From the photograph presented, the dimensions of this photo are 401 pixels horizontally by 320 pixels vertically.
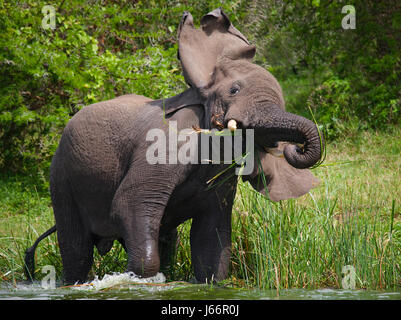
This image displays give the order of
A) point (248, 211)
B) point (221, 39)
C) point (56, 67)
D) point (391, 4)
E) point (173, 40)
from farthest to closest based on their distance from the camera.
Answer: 1. point (391, 4)
2. point (173, 40)
3. point (56, 67)
4. point (248, 211)
5. point (221, 39)

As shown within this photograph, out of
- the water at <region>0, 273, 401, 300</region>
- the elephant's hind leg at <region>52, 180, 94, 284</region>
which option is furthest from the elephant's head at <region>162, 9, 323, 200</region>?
the elephant's hind leg at <region>52, 180, 94, 284</region>

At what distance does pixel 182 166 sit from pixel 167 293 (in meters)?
0.90

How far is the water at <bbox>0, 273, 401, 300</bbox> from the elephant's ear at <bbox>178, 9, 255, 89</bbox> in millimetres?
1475

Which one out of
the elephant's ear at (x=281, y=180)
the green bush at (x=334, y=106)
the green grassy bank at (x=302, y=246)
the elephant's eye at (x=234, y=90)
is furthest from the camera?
the green bush at (x=334, y=106)

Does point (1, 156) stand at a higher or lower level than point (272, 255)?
higher

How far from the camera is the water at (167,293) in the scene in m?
5.06

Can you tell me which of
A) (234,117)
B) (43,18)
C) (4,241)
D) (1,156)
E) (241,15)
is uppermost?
(241,15)

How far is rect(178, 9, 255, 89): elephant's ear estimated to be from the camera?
550 centimetres

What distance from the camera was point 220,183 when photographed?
5293 millimetres

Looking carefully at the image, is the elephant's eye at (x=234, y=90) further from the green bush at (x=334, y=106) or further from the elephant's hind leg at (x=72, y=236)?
the green bush at (x=334, y=106)

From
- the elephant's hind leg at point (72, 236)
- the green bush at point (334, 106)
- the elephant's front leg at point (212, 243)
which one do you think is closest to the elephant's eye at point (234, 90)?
the elephant's front leg at point (212, 243)

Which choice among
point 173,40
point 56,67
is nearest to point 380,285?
point 56,67

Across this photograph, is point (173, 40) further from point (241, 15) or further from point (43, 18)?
point (43, 18)

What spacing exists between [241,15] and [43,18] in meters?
3.52
